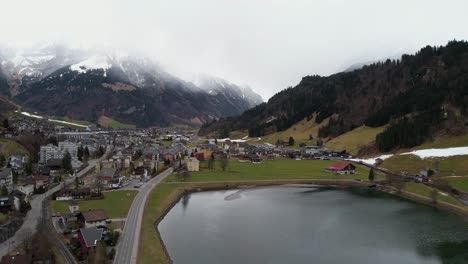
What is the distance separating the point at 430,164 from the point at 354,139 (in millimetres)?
44135

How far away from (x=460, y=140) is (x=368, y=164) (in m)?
20.6

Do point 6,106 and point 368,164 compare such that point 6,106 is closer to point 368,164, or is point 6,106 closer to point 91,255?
point 368,164

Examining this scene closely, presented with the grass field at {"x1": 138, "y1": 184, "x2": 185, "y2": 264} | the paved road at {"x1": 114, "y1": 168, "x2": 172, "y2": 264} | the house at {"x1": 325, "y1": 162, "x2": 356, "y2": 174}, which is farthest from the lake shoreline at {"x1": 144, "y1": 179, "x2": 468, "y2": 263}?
the house at {"x1": 325, "y1": 162, "x2": 356, "y2": 174}

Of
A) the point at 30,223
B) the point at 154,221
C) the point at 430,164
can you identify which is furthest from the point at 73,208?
the point at 430,164

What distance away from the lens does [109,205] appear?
57156 millimetres

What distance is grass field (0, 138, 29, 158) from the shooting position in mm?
94438

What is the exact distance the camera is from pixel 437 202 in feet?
221

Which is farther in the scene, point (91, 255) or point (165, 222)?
point (165, 222)

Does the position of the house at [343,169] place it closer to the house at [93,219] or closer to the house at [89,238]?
the house at [93,219]

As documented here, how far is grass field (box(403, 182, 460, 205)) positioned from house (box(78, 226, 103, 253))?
5244 centimetres

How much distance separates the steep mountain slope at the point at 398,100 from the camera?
10925cm

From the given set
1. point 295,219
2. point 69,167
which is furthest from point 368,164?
point 69,167

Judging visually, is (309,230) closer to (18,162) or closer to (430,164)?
(430,164)

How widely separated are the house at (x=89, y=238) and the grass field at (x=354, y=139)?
91590 mm
